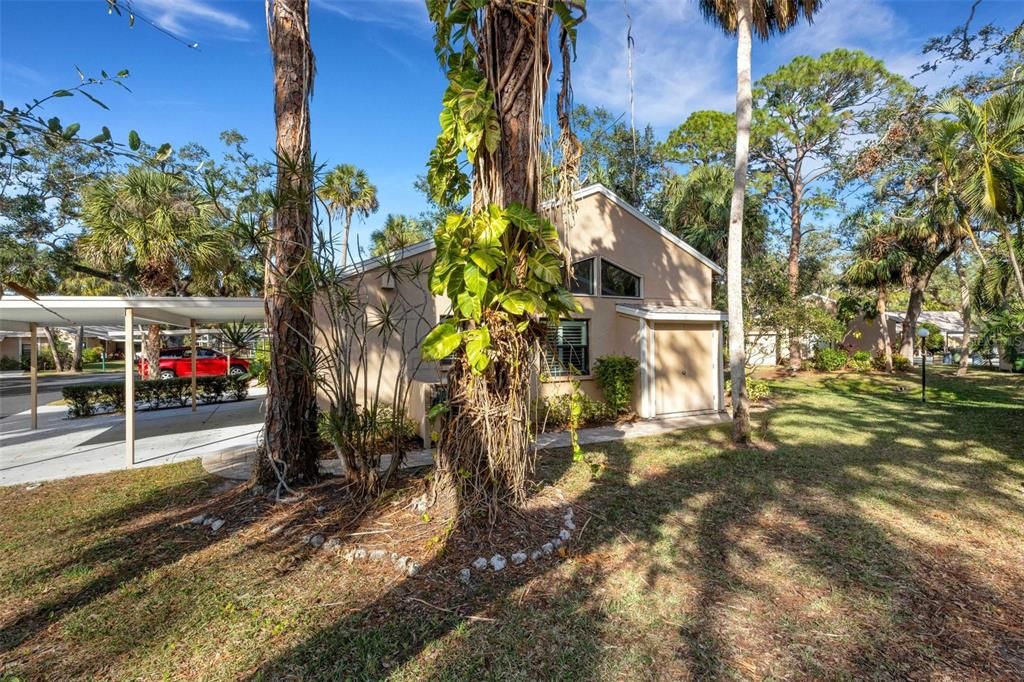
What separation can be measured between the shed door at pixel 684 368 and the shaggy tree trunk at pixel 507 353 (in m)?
7.10

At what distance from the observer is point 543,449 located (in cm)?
753

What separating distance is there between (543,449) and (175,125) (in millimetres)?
7602

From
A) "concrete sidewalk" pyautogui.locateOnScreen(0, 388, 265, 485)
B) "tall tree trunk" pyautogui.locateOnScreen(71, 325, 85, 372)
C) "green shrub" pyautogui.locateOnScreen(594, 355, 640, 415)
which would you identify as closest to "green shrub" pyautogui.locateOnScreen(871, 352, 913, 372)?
"green shrub" pyautogui.locateOnScreen(594, 355, 640, 415)

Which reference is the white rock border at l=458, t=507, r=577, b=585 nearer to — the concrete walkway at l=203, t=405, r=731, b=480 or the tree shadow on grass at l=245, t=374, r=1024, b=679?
the tree shadow on grass at l=245, t=374, r=1024, b=679

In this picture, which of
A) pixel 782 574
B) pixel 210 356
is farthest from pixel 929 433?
pixel 210 356

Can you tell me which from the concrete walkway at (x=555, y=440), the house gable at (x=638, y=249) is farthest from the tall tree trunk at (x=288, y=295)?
the house gable at (x=638, y=249)

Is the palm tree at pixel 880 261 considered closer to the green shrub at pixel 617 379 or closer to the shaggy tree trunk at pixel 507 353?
the green shrub at pixel 617 379

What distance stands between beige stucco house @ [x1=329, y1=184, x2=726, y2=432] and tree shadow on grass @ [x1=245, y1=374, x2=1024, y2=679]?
473 cm

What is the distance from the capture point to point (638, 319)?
1030cm

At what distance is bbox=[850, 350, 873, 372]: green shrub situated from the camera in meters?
19.8

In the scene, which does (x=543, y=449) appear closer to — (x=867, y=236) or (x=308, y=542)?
(x=308, y=542)

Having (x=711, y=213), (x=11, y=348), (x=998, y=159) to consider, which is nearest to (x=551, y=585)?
(x=998, y=159)

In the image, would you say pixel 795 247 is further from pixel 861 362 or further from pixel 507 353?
pixel 507 353

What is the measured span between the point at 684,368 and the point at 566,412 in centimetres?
350
